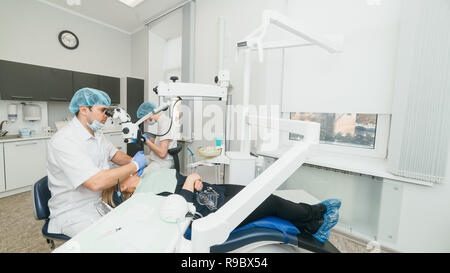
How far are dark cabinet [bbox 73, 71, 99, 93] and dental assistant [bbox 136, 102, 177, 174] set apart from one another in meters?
1.98

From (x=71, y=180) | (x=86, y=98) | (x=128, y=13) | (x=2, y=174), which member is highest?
(x=128, y=13)

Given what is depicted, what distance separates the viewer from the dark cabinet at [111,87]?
Answer: 3641mm

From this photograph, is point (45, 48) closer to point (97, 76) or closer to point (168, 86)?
point (97, 76)

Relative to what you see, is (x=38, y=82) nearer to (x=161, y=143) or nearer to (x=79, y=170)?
(x=161, y=143)

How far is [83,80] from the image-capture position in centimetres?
336

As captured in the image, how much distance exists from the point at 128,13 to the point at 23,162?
285 cm

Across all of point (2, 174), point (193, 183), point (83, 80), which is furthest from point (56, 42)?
point (193, 183)

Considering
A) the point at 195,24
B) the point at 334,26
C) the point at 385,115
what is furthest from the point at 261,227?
the point at 195,24

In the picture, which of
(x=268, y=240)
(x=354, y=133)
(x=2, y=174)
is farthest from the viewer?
(x=2, y=174)

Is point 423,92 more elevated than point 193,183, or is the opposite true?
point 423,92

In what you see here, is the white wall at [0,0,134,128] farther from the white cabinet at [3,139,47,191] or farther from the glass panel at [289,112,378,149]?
the glass panel at [289,112,378,149]

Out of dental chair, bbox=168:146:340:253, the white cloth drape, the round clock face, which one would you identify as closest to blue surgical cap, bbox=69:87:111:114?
dental chair, bbox=168:146:340:253

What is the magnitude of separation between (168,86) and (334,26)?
158 cm

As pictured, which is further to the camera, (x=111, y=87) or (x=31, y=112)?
(x=111, y=87)
